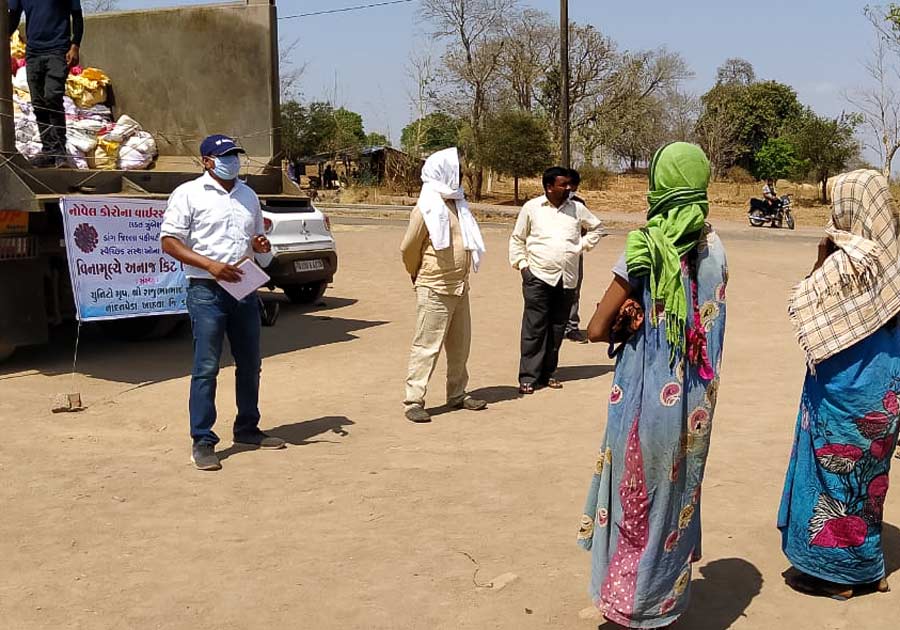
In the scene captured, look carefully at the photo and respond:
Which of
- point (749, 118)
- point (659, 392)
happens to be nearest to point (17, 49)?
point (659, 392)

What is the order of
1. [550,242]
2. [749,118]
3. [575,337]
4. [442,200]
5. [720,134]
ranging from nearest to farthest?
[442,200] < [550,242] < [575,337] < [720,134] < [749,118]

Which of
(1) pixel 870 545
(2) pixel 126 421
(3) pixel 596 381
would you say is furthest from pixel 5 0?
(1) pixel 870 545

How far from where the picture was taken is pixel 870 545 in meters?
3.88

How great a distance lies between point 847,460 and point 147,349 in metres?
6.71

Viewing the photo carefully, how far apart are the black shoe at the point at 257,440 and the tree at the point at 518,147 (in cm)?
2734

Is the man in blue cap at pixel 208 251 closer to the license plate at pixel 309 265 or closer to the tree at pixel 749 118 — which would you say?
the license plate at pixel 309 265

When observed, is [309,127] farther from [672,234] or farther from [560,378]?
[672,234]

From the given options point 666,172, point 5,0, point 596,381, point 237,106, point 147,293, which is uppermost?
point 5,0

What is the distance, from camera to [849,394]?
12.5ft

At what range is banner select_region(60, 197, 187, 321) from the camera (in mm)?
7473

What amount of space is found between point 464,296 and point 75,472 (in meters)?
2.66

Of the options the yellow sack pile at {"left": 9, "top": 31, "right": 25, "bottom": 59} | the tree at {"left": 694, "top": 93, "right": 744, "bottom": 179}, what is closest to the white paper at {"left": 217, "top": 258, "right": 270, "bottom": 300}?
the yellow sack pile at {"left": 9, "top": 31, "right": 25, "bottom": 59}

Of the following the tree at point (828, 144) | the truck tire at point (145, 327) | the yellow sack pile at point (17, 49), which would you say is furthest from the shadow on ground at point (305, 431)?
the tree at point (828, 144)

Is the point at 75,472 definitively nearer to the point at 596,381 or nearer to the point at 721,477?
the point at 721,477
